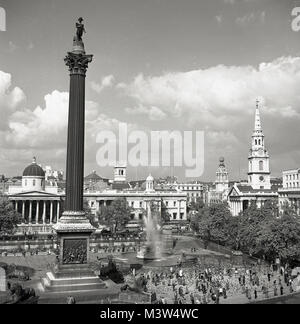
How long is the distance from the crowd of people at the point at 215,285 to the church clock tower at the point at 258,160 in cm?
7959

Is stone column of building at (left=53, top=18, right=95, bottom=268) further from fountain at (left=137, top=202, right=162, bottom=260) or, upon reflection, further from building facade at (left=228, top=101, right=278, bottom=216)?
building facade at (left=228, top=101, right=278, bottom=216)

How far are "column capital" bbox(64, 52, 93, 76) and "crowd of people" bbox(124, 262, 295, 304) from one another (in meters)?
18.9

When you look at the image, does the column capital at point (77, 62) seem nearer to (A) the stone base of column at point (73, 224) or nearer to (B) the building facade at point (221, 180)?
(A) the stone base of column at point (73, 224)

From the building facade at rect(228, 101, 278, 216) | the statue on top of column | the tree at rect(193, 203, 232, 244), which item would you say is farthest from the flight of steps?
the building facade at rect(228, 101, 278, 216)

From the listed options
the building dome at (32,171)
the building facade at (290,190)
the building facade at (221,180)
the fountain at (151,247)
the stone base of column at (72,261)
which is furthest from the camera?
the building facade at (221,180)

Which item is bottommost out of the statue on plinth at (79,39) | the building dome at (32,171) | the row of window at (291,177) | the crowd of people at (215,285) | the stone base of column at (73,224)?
the crowd of people at (215,285)

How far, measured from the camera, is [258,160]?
5094 inches

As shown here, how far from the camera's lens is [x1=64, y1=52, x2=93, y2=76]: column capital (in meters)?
36.2

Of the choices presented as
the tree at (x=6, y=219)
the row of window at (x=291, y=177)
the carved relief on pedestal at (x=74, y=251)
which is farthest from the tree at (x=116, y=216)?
the carved relief on pedestal at (x=74, y=251)

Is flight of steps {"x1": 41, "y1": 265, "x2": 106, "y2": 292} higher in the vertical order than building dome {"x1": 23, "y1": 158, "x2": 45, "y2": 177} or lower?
lower

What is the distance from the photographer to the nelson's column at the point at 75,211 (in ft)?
108

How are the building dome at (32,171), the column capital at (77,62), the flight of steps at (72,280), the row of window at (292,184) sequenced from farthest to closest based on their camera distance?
the building dome at (32,171), the row of window at (292,184), the column capital at (77,62), the flight of steps at (72,280)

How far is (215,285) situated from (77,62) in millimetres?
23559

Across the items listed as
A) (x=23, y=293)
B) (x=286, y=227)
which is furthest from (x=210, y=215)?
(x=23, y=293)
